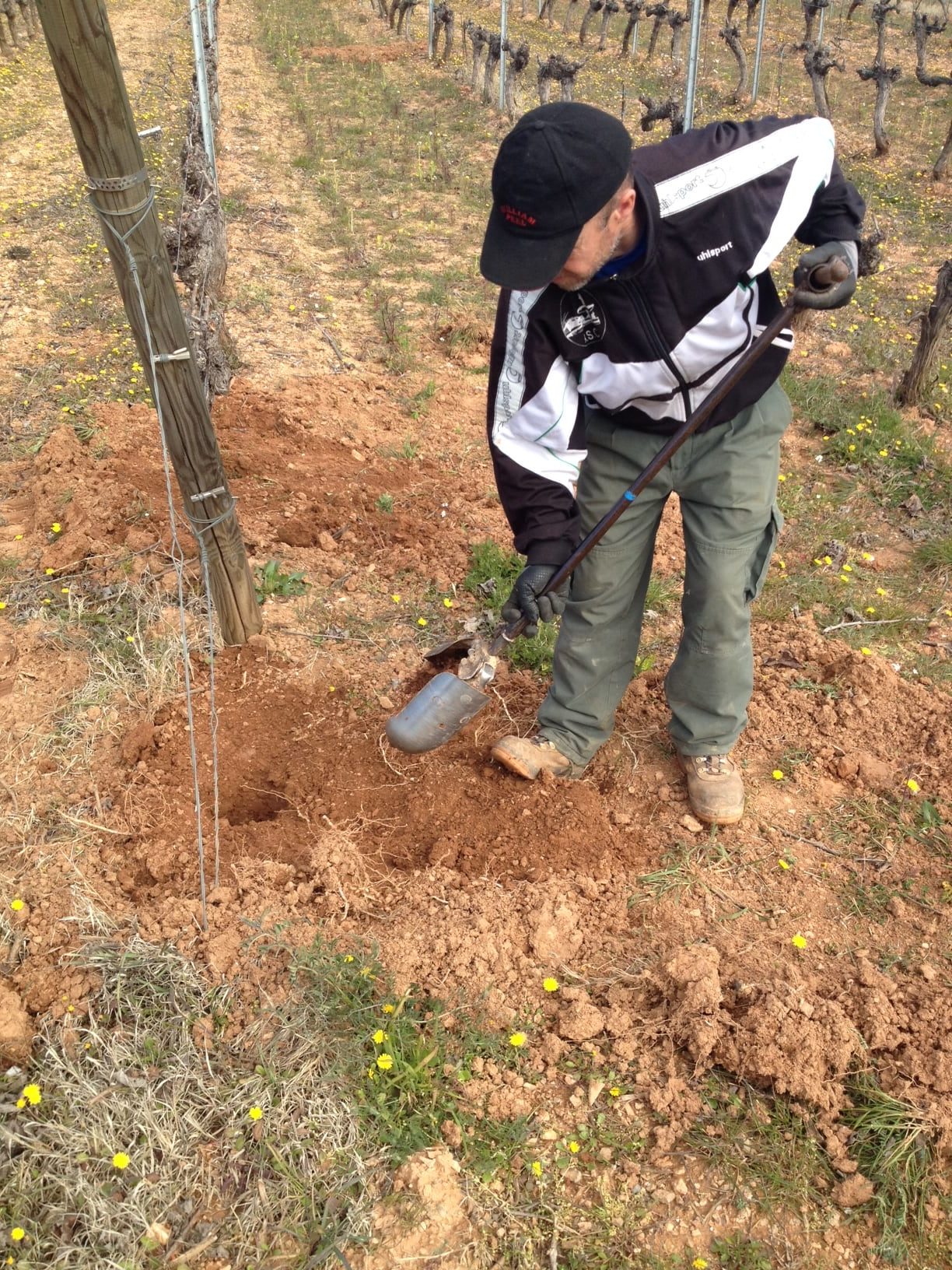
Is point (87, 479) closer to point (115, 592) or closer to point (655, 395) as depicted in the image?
point (115, 592)

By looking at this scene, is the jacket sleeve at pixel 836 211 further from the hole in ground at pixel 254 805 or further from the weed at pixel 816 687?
the hole in ground at pixel 254 805

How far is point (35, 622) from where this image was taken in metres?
3.49

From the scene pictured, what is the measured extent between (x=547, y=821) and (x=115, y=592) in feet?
6.36

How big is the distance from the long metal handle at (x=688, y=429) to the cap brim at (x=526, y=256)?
0.59 m

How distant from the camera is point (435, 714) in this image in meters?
2.68

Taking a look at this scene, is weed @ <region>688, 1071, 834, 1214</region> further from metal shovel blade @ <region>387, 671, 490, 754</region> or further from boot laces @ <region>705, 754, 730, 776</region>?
metal shovel blade @ <region>387, 671, 490, 754</region>

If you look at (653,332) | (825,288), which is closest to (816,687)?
(825,288)

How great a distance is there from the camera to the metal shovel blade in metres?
2.67

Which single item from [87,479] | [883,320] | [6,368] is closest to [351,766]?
[87,479]

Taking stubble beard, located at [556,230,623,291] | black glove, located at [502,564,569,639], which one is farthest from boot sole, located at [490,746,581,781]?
stubble beard, located at [556,230,623,291]

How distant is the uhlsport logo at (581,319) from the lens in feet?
7.52

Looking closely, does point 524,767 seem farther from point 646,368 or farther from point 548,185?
point 548,185

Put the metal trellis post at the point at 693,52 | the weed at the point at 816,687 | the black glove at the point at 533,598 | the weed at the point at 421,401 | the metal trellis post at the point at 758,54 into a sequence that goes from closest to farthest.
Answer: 1. the black glove at the point at 533,598
2. the weed at the point at 816,687
3. the weed at the point at 421,401
4. the metal trellis post at the point at 693,52
5. the metal trellis post at the point at 758,54

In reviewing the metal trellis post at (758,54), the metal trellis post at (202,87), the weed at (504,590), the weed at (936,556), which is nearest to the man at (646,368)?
the weed at (504,590)
